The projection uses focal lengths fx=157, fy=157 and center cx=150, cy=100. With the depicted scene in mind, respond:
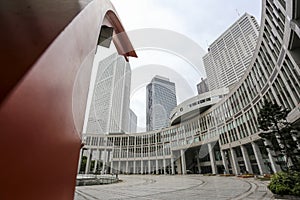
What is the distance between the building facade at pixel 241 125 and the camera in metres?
13.5

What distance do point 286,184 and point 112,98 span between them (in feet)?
26.1

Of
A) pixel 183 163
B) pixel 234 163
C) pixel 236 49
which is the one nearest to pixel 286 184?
pixel 234 163

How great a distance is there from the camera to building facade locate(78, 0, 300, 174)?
13477 mm

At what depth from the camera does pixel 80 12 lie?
1.75 metres

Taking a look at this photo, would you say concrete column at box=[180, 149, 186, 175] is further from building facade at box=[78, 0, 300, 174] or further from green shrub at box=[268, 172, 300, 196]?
green shrub at box=[268, 172, 300, 196]

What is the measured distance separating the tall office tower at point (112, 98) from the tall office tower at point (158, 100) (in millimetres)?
1524

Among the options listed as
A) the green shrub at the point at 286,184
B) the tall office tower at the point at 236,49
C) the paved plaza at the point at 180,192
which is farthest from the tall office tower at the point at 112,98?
the tall office tower at the point at 236,49

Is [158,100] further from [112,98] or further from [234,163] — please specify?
[234,163]

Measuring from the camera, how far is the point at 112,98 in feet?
18.5

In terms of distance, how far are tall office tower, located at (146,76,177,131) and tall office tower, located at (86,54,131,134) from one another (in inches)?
60.0

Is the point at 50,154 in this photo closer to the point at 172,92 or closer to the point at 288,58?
the point at 172,92

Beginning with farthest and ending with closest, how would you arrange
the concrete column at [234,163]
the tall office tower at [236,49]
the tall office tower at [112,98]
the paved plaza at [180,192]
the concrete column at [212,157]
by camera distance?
the tall office tower at [236,49] < the concrete column at [212,157] < the concrete column at [234,163] < the paved plaza at [180,192] < the tall office tower at [112,98]

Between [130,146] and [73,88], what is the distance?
162 ft

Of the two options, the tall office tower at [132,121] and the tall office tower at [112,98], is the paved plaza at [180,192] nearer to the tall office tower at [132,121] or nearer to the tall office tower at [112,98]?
the tall office tower at [132,121]
